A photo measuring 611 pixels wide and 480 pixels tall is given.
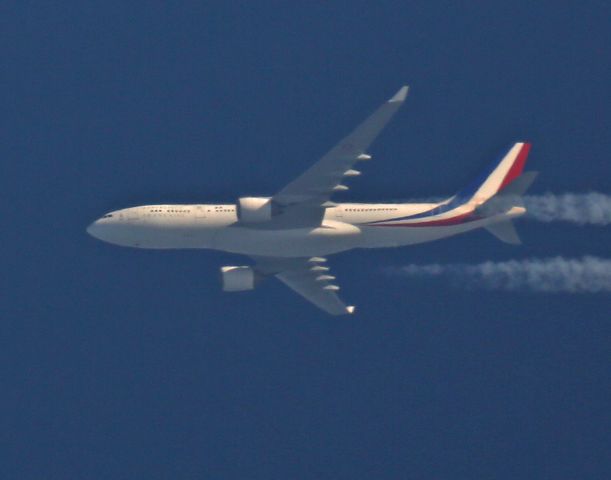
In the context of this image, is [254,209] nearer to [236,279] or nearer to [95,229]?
[236,279]

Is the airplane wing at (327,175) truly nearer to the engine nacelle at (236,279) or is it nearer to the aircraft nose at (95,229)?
the engine nacelle at (236,279)

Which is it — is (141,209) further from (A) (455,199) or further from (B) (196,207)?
(A) (455,199)

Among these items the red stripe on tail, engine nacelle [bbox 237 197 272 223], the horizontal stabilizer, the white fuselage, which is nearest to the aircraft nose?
the white fuselage

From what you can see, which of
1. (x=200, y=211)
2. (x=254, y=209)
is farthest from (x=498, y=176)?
(x=200, y=211)

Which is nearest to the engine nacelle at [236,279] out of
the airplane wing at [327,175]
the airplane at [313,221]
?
the airplane at [313,221]

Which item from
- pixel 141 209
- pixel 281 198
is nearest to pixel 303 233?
pixel 281 198

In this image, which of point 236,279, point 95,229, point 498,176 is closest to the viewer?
point 95,229

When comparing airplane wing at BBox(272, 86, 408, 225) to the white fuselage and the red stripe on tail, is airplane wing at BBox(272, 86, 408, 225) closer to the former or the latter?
the white fuselage
